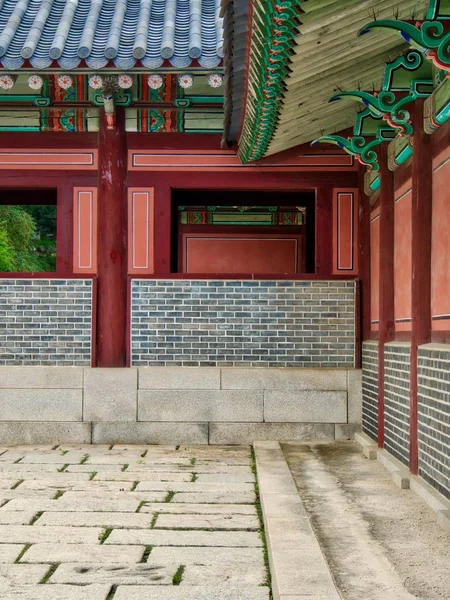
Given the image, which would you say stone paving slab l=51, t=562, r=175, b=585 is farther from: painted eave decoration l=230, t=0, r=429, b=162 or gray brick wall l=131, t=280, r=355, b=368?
gray brick wall l=131, t=280, r=355, b=368

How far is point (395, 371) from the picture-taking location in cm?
753

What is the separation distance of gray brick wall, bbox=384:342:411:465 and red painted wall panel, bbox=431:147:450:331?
77cm

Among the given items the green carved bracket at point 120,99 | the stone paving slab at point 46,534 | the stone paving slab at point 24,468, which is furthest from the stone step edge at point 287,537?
the green carved bracket at point 120,99

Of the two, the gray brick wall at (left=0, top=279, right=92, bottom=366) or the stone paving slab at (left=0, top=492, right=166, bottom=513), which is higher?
the gray brick wall at (left=0, top=279, right=92, bottom=366)

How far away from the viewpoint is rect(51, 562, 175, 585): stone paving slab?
14.4ft

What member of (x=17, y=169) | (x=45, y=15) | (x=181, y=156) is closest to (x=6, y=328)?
(x=17, y=169)

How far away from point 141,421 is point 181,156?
2929 mm

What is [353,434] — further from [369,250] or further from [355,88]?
[355,88]

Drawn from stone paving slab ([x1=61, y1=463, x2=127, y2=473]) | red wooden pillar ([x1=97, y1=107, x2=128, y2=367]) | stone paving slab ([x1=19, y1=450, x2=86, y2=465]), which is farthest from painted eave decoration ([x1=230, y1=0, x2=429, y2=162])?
stone paving slab ([x1=19, y1=450, x2=86, y2=465])

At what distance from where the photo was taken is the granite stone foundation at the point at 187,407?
9406mm

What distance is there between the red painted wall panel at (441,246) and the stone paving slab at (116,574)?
256 cm

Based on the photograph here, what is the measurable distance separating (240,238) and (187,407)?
192 inches

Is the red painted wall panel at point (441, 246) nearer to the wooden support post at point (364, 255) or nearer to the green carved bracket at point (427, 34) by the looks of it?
the green carved bracket at point (427, 34)

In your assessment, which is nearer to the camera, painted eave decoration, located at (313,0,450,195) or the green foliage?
painted eave decoration, located at (313,0,450,195)
